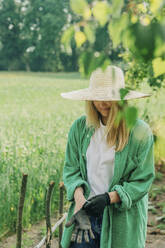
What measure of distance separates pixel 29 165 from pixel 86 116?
1.89 meters

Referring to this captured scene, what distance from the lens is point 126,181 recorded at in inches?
78.0

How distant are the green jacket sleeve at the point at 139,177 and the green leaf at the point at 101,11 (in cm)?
120

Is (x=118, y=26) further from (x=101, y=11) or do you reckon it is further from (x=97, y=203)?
(x=97, y=203)

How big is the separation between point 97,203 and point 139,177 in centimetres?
26

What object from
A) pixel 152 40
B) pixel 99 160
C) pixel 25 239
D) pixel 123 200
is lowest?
pixel 25 239

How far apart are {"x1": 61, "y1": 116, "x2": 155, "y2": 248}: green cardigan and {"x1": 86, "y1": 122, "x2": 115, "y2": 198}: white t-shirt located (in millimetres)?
32

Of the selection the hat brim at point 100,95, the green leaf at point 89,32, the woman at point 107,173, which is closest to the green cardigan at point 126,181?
the woman at point 107,173

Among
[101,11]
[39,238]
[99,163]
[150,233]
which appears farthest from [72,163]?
[150,233]

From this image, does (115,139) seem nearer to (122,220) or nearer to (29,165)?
(122,220)

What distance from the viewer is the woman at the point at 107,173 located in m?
1.90

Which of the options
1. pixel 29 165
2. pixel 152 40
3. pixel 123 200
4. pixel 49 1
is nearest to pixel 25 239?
pixel 29 165

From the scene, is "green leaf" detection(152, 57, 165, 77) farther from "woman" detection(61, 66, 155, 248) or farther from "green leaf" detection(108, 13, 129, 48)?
"woman" detection(61, 66, 155, 248)

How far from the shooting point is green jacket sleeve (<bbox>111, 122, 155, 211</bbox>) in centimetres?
189

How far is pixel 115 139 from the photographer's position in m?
1.93
